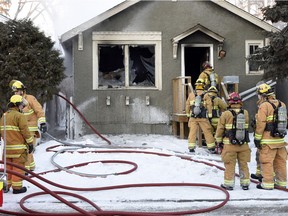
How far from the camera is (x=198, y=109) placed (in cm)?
994

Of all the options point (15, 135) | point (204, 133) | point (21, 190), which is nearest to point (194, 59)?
point (204, 133)

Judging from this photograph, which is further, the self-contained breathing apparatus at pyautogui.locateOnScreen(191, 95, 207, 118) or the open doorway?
the open doorway

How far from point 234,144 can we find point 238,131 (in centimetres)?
23

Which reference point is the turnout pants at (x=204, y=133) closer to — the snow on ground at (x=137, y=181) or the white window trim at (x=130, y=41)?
the snow on ground at (x=137, y=181)

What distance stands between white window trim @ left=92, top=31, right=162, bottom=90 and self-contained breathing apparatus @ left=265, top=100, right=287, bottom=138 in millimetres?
6811

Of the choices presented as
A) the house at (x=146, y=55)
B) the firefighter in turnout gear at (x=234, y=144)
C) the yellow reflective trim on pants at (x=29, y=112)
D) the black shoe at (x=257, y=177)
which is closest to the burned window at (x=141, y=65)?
the house at (x=146, y=55)

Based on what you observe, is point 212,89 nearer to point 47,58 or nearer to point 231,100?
point 231,100

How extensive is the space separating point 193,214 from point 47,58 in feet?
24.2

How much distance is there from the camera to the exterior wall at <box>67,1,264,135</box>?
42.5 feet

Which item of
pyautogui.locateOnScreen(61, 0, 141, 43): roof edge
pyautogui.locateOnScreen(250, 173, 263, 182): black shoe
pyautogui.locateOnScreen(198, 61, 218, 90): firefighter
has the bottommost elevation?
pyautogui.locateOnScreen(250, 173, 263, 182): black shoe

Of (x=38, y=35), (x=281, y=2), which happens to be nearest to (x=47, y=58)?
(x=38, y=35)

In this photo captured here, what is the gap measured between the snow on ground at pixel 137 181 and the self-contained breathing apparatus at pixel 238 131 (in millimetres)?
845

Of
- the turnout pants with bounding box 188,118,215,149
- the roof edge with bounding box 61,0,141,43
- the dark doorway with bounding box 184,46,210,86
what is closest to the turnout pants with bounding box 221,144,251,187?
the turnout pants with bounding box 188,118,215,149

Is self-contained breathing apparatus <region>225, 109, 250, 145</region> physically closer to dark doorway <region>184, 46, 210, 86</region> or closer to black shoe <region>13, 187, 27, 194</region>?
black shoe <region>13, 187, 27, 194</region>
